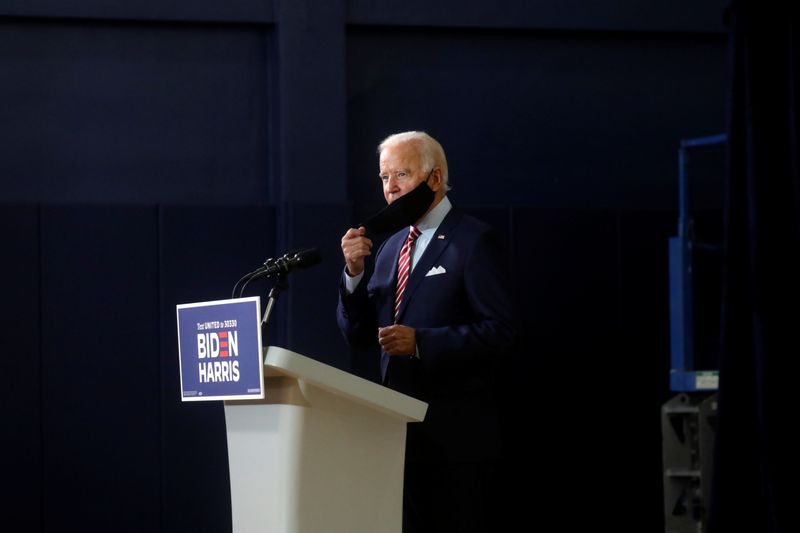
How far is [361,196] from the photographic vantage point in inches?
201

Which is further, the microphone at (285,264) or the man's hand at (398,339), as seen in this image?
the man's hand at (398,339)

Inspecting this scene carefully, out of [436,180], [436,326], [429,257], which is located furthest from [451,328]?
[436,180]

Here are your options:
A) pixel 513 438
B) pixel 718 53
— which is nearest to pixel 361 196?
pixel 513 438

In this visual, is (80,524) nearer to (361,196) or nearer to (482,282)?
(361,196)

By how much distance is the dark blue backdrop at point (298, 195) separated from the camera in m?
4.82

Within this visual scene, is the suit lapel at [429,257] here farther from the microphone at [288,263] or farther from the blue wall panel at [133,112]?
the blue wall panel at [133,112]

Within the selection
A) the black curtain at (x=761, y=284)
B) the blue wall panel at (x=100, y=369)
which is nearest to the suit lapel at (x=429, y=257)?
the black curtain at (x=761, y=284)

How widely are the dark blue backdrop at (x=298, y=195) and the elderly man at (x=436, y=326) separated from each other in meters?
1.66

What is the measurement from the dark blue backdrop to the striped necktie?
1.63 meters

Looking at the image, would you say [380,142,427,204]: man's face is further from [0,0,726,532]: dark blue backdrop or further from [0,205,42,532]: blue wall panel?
[0,205,42,532]: blue wall panel

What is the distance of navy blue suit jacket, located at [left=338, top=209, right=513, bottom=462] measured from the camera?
297cm

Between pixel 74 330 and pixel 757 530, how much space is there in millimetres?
3570

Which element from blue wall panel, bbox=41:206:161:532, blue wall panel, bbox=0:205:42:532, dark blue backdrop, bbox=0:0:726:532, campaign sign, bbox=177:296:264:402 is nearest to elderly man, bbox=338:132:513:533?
campaign sign, bbox=177:296:264:402

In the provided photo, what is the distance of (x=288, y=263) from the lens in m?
2.66
